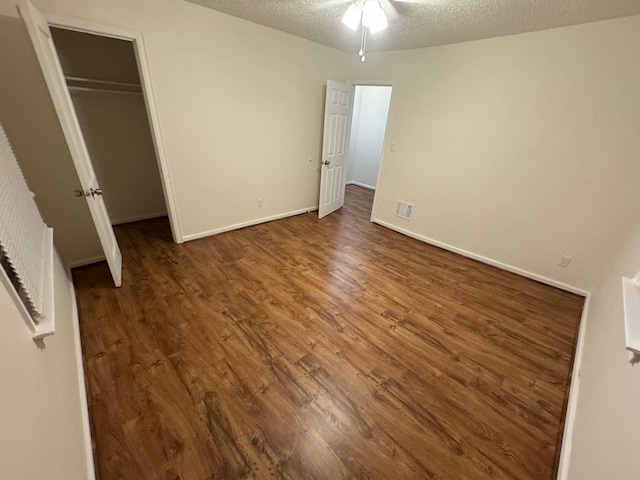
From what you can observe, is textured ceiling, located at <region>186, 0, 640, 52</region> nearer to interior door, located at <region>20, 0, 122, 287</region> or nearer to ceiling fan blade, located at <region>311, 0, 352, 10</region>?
A: ceiling fan blade, located at <region>311, 0, 352, 10</region>

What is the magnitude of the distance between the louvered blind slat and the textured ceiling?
2145 millimetres

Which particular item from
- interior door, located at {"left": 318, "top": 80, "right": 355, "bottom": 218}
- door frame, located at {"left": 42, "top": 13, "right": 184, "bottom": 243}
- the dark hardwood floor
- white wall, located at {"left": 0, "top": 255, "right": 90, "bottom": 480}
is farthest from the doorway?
white wall, located at {"left": 0, "top": 255, "right": 90, "bottom": 480}

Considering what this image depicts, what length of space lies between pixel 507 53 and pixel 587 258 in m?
2.22

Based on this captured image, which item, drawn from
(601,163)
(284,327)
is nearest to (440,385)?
(284,327)

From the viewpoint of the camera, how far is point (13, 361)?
0.73 meters

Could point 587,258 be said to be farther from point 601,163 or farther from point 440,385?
point 440,385

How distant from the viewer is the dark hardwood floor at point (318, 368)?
1271 millimetres

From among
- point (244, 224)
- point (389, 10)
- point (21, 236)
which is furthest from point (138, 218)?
point (389, 10)

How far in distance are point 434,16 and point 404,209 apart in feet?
7.12

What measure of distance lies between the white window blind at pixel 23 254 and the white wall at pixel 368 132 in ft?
16.9

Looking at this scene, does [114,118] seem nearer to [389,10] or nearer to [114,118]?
[114,118]

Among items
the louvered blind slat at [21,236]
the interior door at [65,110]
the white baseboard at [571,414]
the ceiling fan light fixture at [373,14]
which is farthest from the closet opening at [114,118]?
the white baseboard at [571,414]

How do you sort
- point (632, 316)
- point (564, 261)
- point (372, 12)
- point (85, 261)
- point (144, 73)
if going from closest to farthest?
point (632, 316) < point (372, 12) < point (144, 73) < point (85, 261) < point (564, 261)

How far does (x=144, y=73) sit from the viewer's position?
7.50 feet
